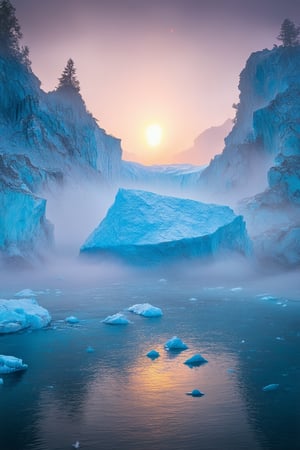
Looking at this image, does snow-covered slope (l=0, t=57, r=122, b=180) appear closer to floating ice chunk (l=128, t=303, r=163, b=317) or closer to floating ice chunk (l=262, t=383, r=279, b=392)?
floating ice chunk (l=128, t=303, r=163, b=317)

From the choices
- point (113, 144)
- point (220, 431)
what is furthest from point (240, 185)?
point (220, 431)

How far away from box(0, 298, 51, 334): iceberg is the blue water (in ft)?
1.02

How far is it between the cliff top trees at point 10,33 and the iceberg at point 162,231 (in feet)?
47.2

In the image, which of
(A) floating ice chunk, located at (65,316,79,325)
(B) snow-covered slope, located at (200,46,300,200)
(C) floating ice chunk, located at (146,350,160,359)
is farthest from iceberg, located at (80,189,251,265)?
(C) floating ice chunk, located at (146,350,160,359)

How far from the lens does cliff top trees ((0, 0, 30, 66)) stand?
30266 millimetres

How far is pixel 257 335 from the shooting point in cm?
1017

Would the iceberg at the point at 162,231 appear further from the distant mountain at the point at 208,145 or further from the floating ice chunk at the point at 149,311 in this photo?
the distant mountain at the point at 208,145

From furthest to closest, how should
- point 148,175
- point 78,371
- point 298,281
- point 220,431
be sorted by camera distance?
point 148,175, point 298,281, point 78,371, point 220,431

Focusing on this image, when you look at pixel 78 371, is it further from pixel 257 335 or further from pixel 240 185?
pixel 240 185

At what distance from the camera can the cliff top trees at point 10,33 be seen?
30.3 metres

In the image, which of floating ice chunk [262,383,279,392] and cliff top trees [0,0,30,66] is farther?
cliff top trees [0,0,30,66]

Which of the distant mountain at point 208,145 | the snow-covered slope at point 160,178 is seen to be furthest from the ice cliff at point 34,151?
the distant mountain at point 208,145

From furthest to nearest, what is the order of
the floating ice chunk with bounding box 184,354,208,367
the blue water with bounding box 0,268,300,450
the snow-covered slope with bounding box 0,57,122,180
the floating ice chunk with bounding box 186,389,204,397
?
the snow-covered slope with bounding box 0,57,122,180
the floating ice chunk with bounding box 184,354,208,367
the floating ice chunk with bounding box 186,389,204,397
the blue water with bounding box 0,268,300,450

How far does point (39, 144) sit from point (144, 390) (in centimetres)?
2431
